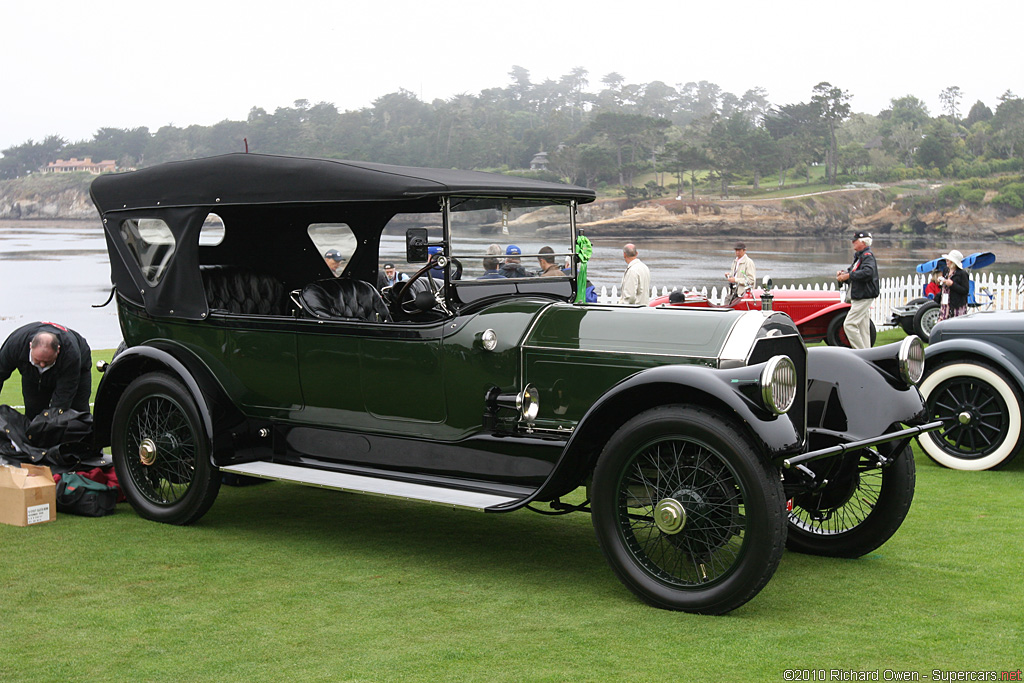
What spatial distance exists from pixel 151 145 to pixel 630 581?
72217 millimetres

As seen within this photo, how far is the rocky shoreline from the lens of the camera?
63000 mm

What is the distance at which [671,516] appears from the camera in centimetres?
405

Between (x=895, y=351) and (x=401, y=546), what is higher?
(x=895, y=351)

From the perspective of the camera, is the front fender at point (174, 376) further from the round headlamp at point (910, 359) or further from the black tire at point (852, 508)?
the round headlamp at point (910, 359)

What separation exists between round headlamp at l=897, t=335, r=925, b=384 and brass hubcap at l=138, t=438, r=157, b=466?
13.6ft

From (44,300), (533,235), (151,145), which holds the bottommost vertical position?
(44,300)

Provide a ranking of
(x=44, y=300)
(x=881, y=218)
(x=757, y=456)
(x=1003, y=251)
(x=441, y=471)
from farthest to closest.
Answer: (x=881, y=218), (x=1003, y=251), (x=44, y=300), (x=441, y=471), (x=757, y=456)

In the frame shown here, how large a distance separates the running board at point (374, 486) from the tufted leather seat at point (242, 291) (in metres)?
1.12

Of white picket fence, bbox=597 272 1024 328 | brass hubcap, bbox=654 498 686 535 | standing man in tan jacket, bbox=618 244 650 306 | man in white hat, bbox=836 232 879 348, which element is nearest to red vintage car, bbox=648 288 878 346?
man in white hat, bbox=836 232 879 348

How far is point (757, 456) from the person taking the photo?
3.88m

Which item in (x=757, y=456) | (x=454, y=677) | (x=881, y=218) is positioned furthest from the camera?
(x=881, y=218)

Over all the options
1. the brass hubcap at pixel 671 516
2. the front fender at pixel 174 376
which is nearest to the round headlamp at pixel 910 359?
the brass hubcap at pixel 671 516

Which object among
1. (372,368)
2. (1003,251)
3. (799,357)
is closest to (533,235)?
(372,368)

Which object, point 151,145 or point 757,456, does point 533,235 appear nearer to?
point 757,456
